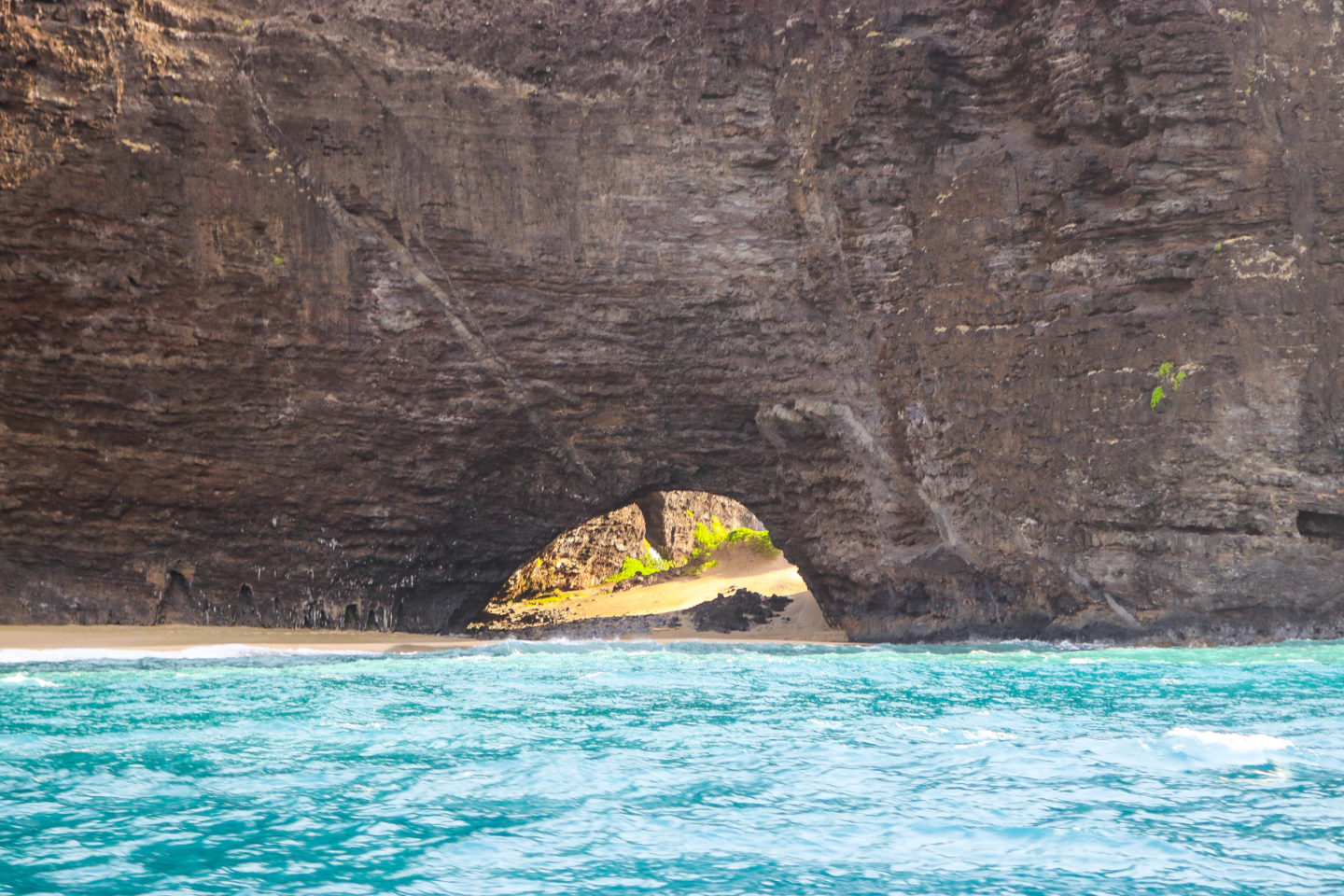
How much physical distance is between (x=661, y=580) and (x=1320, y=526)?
587 inches

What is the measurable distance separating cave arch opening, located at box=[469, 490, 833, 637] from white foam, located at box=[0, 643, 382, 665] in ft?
16.4

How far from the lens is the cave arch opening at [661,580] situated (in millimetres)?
19109

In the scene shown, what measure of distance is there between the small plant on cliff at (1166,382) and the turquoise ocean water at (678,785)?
496 cm

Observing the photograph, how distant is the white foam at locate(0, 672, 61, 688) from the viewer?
1020cm

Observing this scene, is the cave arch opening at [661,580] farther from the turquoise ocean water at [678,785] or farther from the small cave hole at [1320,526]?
the turquoise ocean water at [678,785]

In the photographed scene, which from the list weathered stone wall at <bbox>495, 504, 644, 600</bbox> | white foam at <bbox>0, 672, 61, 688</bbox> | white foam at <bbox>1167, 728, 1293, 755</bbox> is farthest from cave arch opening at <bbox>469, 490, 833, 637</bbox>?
white foam at <bbox>1167, 728, 1293, 755</bbox>

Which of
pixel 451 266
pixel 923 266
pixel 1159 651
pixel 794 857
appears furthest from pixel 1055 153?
pixel 794 857

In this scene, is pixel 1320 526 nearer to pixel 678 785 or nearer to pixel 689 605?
pixel 678 785

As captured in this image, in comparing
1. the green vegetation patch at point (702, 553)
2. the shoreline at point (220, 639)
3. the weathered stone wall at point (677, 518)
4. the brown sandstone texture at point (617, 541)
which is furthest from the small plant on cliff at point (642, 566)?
the shoreline at point (220, 639)

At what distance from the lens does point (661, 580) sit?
2622 cm

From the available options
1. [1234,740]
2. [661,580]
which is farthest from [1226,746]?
[661,580]

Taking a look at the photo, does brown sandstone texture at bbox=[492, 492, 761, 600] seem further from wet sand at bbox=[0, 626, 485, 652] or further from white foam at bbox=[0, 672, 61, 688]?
white foam at bbox=[0, 672, 61, 688]

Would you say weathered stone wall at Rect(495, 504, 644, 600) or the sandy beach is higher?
weathered stone wall at Rect(495, 504, 644, 600)

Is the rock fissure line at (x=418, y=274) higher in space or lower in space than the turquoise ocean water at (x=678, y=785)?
higher
